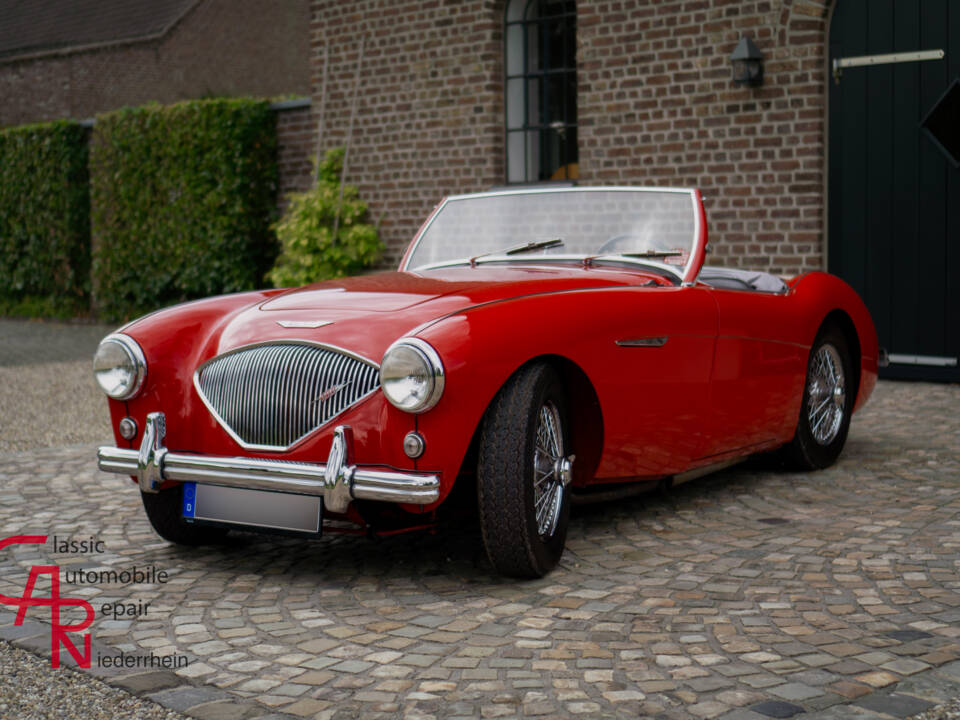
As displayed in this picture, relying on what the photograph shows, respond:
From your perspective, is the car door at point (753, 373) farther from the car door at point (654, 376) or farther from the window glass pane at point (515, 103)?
the window glass pane at point (515, 103)

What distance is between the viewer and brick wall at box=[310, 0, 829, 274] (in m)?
9.69

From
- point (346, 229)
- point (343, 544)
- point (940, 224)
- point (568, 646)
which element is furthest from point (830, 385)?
point (346, 229)

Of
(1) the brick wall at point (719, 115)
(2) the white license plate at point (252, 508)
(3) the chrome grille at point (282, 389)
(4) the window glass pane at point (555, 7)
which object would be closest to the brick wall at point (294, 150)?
(4) the window glass pane at point (555, 7)

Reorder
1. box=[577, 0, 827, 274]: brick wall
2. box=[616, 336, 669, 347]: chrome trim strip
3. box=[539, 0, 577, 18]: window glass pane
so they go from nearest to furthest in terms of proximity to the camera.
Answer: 1. box=[616, 336, 669, 347]: chrome trim strip
2. box=[577, 0, 827, 274]: brick wall
3. box=[539, 0, 577, 18]: window glass pane

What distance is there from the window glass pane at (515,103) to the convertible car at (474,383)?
667 cm

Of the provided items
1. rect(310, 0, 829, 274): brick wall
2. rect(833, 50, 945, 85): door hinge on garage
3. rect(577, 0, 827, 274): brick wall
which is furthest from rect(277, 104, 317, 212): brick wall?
rect(833, 50, 945, 85): door hinge on garage

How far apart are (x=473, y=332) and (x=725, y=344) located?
5.04 feet

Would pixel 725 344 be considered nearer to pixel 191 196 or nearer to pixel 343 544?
pixel 343 544

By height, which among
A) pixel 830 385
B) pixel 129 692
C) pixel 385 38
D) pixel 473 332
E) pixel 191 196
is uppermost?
pixel 385 38

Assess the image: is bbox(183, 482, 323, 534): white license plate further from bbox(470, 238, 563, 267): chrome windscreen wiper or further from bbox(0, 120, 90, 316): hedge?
bbox(0, 120, 90, 316): hedge

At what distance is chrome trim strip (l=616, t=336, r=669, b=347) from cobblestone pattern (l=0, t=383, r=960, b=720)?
747mm

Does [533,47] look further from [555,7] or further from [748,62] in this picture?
[748,62]

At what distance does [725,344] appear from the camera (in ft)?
16.3

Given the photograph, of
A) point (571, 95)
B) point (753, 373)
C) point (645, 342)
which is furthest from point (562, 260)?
point (571, 95)
